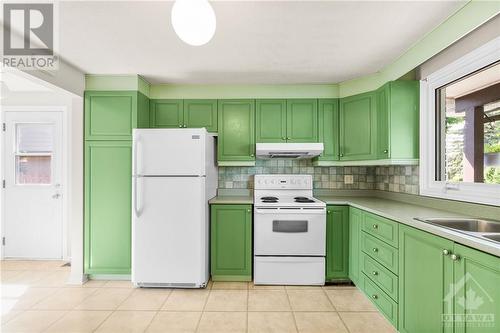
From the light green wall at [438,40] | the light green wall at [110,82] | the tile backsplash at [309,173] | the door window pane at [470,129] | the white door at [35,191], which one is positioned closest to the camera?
the light green wall at [438,40]

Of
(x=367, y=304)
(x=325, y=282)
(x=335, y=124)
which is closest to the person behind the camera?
(x=367, y=304)

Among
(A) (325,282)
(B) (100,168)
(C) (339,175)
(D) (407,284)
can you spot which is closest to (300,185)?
(C) (339,175)

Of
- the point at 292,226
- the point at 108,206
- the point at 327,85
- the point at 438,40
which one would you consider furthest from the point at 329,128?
the point at 108,206

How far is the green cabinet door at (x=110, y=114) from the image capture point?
2867 millimetres

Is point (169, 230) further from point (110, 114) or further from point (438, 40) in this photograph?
point (438, 40)

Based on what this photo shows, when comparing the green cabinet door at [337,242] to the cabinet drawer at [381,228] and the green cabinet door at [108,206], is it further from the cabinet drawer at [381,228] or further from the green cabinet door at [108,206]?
the green cabinet door at [108,206]

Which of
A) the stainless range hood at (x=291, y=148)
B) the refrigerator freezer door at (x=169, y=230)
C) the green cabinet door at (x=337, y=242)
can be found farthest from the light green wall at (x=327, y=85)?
the green cabinet door at (x=337, y=242)

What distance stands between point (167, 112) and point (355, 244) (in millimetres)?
2553

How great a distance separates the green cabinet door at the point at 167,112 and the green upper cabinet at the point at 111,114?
0.36 metres

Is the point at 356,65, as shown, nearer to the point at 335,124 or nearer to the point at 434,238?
the point at 335,124

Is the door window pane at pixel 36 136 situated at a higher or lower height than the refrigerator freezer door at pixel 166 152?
higher

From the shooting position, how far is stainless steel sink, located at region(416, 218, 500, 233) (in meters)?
1.72

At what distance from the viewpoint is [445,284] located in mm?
1440

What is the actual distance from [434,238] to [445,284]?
0.78ft
